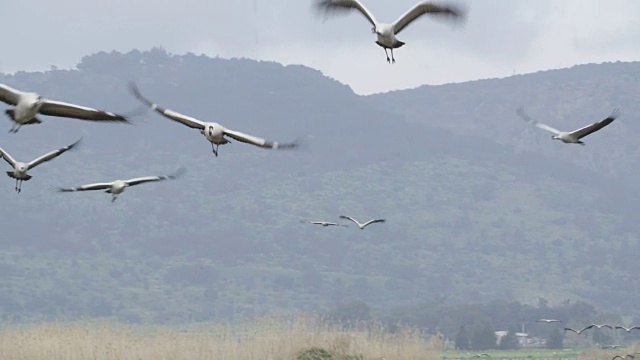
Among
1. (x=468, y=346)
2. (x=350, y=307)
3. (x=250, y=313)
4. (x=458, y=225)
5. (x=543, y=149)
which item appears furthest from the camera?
(x=543, y=149)

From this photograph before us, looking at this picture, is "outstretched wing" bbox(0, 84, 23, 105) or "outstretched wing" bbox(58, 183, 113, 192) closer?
"outstretched wing" bbox(0, 84, 23, 105)

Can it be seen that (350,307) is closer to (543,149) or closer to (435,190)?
(435,190)

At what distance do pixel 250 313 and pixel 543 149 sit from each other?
92777mm

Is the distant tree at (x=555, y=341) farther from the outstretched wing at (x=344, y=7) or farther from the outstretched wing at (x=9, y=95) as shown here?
the outstretched wing at (x=9, y=95)

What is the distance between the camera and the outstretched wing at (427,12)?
1488 centimetres

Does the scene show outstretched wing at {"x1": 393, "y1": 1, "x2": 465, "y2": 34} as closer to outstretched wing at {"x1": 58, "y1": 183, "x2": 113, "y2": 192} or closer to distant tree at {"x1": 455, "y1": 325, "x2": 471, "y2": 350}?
outstretched wing at {"x1": 58, "y1": 183, "x2": 113, "y2": 192}

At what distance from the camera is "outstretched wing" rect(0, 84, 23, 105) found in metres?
11.6

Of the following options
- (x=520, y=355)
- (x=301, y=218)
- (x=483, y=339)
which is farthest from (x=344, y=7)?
(x=301, y=218)

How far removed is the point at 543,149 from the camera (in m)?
191

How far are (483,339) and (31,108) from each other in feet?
189

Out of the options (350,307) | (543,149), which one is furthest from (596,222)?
(350,307)

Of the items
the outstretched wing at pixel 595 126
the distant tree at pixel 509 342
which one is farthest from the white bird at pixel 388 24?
the distant tree at pixel 509 342

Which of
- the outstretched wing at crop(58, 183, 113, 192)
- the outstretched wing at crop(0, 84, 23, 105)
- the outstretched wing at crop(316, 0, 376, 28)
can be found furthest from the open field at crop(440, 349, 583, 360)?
Result: the outstretched wing at crop(0, 84, 23, 105)

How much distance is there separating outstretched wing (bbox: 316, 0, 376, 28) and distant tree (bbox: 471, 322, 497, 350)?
52350 millimetres
